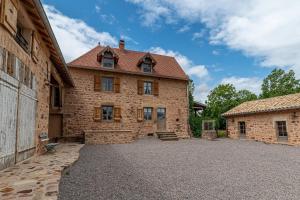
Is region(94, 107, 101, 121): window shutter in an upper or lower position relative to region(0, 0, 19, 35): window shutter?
lower

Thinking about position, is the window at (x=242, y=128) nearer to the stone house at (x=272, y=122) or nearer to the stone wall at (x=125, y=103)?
the stone house at (x=272, y=122)

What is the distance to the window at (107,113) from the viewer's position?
1353cm

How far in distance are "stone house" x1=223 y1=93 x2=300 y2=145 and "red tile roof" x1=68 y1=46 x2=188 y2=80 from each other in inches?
204

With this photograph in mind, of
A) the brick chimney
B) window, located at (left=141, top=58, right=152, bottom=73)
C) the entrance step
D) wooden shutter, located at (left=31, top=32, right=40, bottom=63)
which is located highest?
the brick chimney

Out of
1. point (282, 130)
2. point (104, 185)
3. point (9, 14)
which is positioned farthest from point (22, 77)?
point (282, 130)

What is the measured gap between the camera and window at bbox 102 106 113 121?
13.5m

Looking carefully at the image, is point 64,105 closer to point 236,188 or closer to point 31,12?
point 31,12

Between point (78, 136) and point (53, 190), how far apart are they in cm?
980

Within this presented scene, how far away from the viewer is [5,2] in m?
3.62

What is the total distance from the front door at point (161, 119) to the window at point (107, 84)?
374cm

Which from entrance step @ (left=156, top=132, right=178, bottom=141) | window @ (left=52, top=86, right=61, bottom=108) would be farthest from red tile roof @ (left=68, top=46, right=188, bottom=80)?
entrance step @ (left=156, top=132, right=178, bottom=141)

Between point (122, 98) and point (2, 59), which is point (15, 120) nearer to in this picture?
point (2, 59)

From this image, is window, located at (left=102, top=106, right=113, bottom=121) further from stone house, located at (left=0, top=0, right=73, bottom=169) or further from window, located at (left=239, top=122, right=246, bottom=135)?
window, located at (left=239, top=122, right=246, bottom=135)

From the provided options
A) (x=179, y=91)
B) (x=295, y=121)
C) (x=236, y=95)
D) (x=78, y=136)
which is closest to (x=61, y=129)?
(x=78, y=136)
